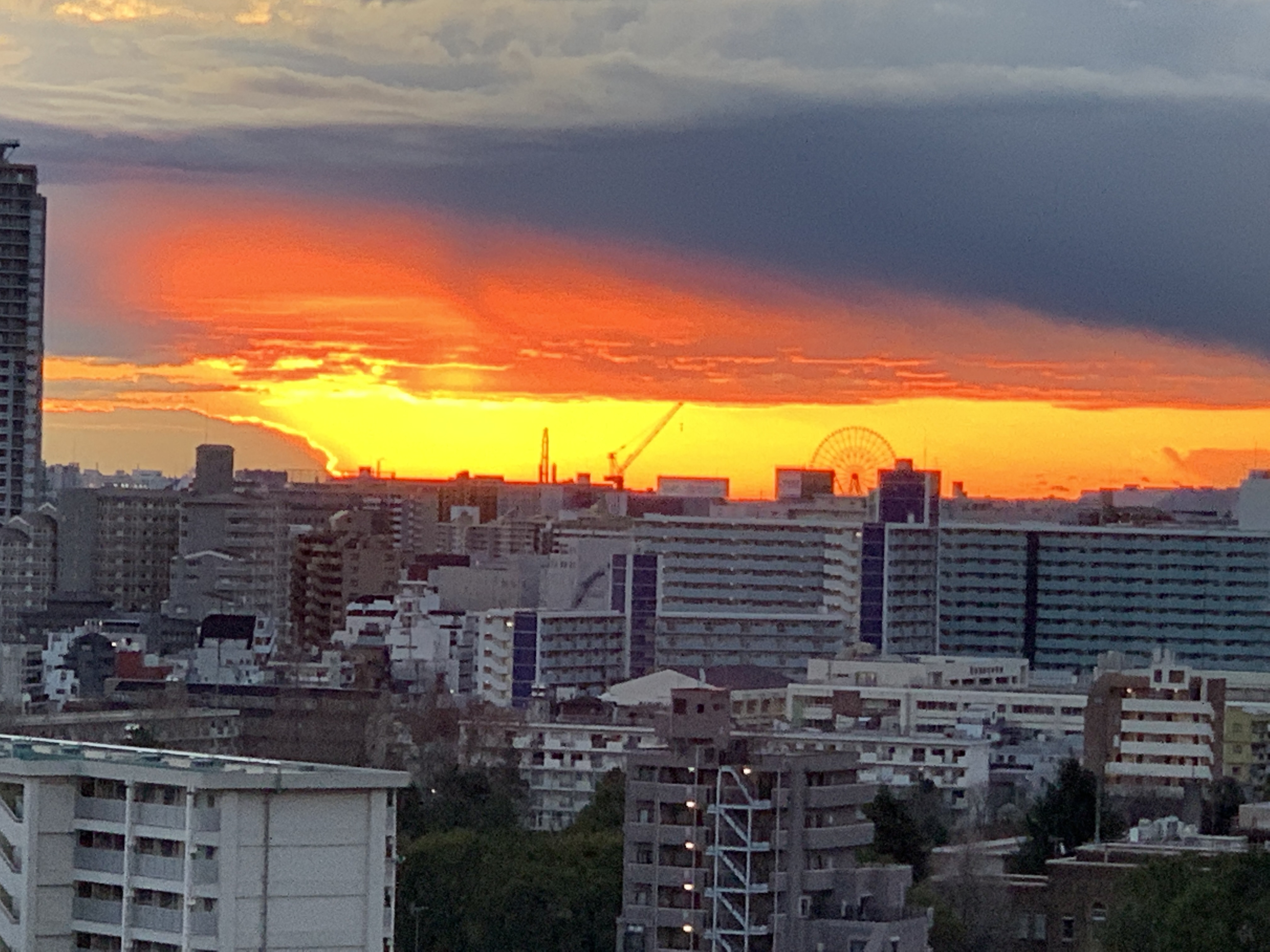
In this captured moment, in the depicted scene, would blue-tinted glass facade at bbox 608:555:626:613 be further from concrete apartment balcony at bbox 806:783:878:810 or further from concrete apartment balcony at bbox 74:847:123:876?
concrete apartment balcony at bbox 74:847:123:876

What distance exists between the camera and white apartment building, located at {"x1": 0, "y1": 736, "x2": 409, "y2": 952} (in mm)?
14805

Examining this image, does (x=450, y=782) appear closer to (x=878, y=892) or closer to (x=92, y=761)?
(x=878, y=892)

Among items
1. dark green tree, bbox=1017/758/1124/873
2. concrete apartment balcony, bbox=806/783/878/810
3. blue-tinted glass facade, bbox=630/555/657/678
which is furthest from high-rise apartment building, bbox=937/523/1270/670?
concrete apartment balcony, bbox=806/783/878/810

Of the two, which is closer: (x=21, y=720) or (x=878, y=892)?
(x=878, y=892)

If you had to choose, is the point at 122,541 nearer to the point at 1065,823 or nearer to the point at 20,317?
the point at 20,317

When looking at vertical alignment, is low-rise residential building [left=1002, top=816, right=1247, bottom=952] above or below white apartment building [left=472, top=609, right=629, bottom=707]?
below

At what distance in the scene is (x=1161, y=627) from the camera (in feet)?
207

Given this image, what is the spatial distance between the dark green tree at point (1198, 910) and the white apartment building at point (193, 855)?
6996 mm

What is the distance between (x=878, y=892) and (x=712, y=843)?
1277mm

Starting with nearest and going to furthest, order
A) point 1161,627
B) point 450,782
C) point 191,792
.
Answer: point 191,792
point 450,782
point 1161,627

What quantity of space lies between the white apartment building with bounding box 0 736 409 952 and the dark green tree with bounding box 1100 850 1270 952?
7.00 metres

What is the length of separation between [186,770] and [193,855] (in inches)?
15.0

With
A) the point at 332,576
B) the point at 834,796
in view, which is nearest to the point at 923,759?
the point at 834,796

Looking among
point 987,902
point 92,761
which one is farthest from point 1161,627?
point 92,761
